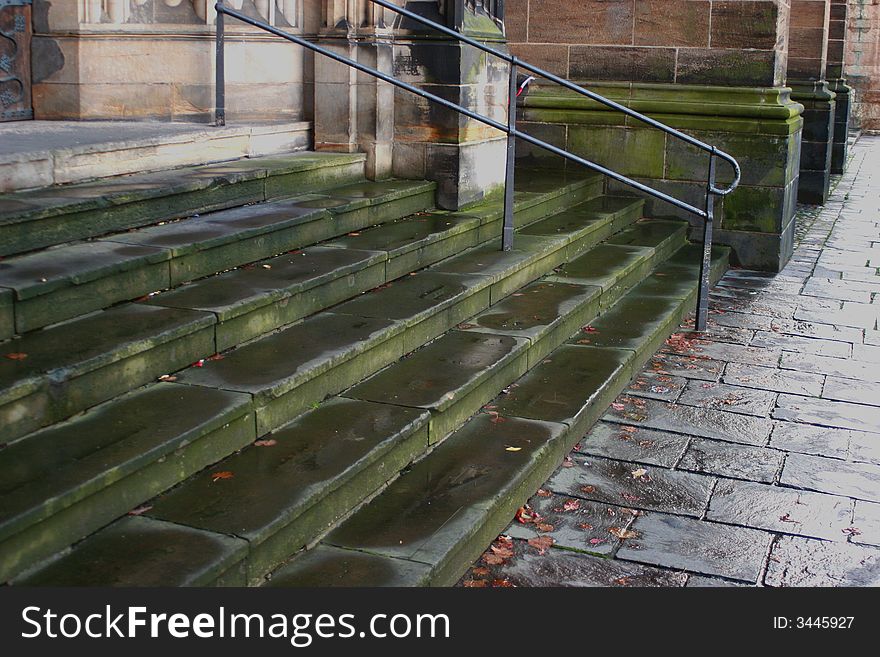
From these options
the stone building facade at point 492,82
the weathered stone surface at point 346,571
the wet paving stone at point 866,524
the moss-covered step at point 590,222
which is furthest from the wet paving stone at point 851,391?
the weathered stone surface at point 346,571

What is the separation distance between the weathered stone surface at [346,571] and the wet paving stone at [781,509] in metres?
1.45

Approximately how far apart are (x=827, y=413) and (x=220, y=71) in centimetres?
381

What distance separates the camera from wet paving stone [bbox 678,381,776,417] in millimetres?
5691

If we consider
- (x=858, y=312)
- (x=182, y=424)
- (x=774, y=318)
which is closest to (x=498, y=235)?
(x=774, y=318)

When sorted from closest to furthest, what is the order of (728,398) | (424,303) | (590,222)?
1. (424,303)
2. (728,398)
3. (590,222)

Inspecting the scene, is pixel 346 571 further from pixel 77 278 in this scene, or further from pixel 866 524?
pixel 866 524

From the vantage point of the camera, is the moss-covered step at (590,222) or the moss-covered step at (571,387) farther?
the moss-covered step at (590,222)

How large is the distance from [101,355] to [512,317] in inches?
102

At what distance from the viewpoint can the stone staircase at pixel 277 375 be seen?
3.36 m

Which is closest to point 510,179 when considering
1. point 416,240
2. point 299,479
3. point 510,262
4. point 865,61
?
point 510,262

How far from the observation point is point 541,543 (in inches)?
162

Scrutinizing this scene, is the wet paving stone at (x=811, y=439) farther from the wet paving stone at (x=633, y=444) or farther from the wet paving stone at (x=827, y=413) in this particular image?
the wet paving stone at (x=633, y=444)

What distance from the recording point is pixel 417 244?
6.14 metres

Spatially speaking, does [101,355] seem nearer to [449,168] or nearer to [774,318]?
[449,168]
